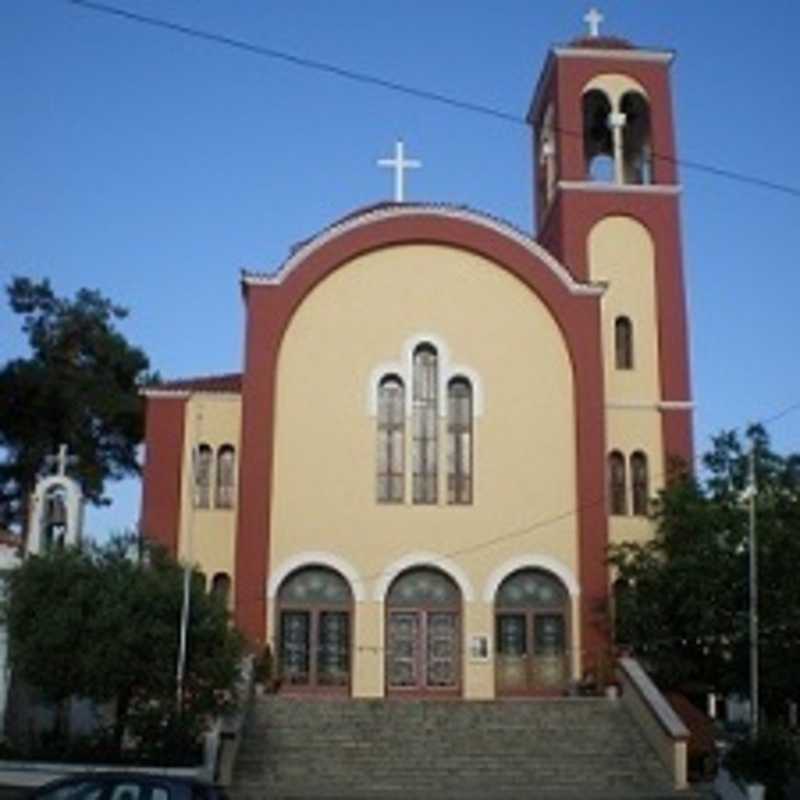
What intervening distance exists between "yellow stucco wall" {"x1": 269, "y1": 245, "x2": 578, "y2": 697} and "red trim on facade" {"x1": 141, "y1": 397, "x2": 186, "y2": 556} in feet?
8.53

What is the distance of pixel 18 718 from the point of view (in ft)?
95.6

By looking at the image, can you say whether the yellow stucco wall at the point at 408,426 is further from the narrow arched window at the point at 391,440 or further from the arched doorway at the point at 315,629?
the arched doorway at the point at 315,629

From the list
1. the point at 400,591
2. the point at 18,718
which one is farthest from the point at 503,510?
the point at 18,718

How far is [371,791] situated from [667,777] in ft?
19.0

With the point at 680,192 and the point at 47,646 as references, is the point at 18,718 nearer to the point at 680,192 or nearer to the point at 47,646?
the point at 47,646

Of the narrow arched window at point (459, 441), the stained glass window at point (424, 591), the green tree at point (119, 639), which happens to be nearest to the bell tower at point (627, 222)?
the narrow arched window at point (459, 441)

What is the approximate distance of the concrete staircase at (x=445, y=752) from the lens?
24031 mm

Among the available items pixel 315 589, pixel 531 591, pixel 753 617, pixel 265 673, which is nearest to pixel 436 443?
pixel 531 591

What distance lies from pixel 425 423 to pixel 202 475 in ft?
19.4

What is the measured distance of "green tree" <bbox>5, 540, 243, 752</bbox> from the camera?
78.6ft

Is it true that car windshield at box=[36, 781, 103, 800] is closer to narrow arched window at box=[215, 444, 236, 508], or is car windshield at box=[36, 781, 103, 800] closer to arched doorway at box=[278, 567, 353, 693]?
arched doorway at box=[278, 567, 353, 693]

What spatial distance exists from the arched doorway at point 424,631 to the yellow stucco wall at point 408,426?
Answer: 37 centimetres

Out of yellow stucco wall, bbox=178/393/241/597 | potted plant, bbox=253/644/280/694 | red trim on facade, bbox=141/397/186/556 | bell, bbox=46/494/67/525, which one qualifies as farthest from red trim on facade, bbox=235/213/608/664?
bell, bbox=46/494/67/525

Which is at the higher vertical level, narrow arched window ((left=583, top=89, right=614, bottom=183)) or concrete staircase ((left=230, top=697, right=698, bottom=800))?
narrow arched window ((left=583, top=89, right=614, bottom=183))
